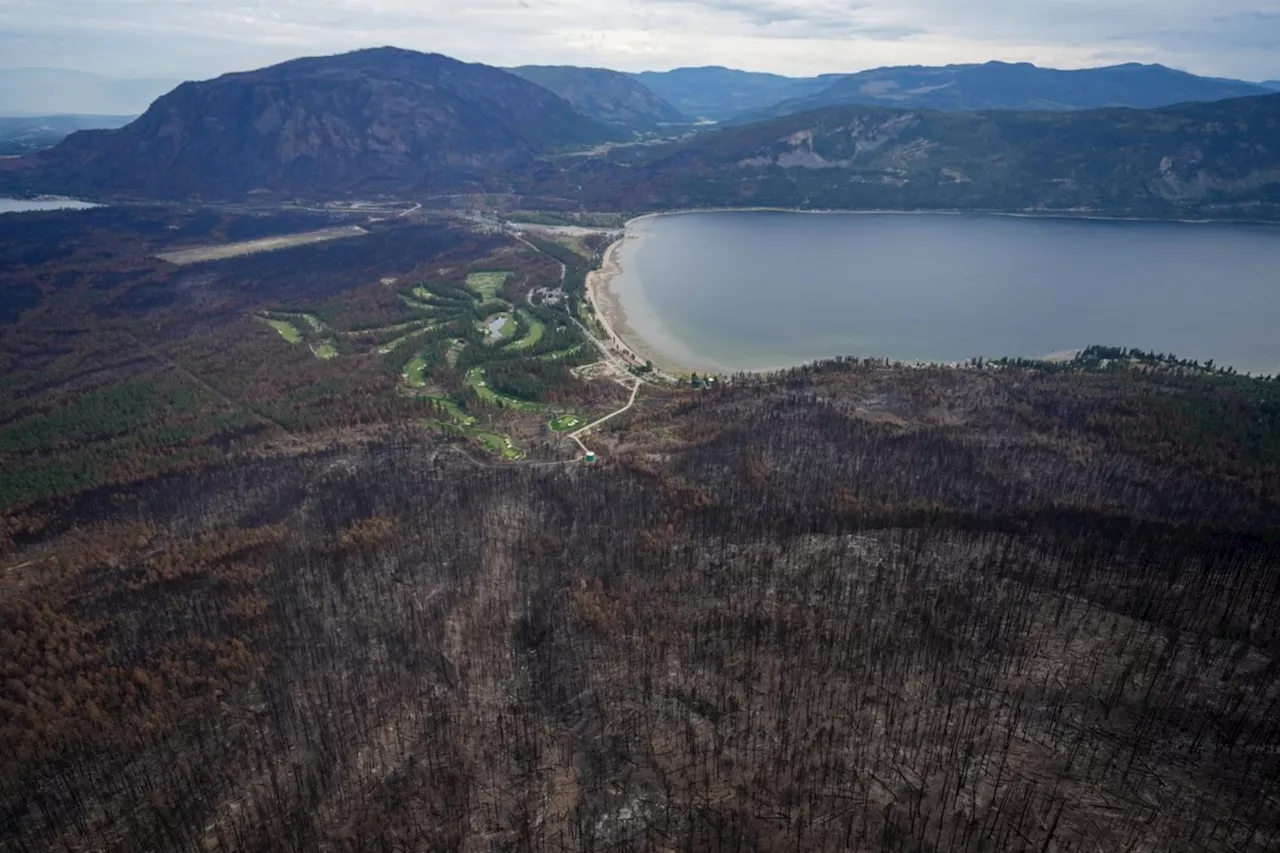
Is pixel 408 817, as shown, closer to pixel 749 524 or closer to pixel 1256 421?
pixel 749 524

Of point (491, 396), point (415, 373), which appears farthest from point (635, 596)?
point (415, 373)

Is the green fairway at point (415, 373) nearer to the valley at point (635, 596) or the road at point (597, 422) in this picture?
the valley at point (635, 596)

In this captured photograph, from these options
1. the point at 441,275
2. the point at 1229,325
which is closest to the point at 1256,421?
the point at 1229,325

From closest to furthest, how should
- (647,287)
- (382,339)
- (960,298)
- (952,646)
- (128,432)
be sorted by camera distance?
(952,646)
(128,432)
(382,339)
(960,298)
(647,287)

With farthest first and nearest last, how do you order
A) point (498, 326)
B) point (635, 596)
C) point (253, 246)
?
1. point (253, 246)
2. point (498, 326)
3. point (635, 596)

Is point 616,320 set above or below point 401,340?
above

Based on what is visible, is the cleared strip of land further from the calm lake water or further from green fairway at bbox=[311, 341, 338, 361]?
the calm lake water

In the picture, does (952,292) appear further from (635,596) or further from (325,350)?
(635,596)

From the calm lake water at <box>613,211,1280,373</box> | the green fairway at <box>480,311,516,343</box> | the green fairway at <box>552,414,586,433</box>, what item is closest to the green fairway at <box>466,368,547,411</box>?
the green fairway at <box>552,414,586,433</box>
